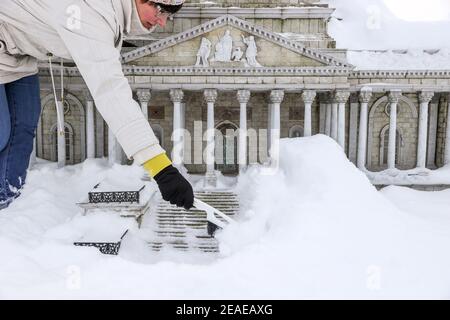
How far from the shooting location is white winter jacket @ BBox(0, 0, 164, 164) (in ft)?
8.79

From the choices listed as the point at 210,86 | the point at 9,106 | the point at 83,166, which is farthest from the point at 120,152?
the point at 9,106

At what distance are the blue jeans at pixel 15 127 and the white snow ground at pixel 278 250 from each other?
680 millimetres

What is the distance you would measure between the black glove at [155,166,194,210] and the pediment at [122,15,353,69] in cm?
1679

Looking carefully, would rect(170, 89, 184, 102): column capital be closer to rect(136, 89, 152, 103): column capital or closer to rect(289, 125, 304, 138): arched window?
rect(136, 89, 152, 103): column capital

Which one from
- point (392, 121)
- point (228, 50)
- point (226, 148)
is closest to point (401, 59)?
point (392, 121)

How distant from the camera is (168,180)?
3170mm

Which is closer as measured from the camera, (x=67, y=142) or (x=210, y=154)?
(x=210, y=154)

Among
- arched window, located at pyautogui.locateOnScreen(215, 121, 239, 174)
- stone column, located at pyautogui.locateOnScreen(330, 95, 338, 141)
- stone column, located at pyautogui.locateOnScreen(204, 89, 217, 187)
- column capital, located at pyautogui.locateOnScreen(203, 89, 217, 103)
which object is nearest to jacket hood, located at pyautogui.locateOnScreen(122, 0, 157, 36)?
stone column, located at pyautogui.locateOnScreen(204, 89, 217, 187)

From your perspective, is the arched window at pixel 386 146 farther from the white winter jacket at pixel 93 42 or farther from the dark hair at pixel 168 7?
the white winter jacket at pixel 93 42

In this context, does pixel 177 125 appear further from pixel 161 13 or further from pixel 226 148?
pixel 161 13

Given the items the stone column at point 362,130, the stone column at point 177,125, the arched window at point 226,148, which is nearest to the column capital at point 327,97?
the stone column at point 362,130

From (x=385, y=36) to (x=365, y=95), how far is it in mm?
5638

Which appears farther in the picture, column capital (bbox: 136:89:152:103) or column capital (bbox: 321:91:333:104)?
column capital (bbox: 321:91:333:104)

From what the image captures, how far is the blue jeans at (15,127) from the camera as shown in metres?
3.54
